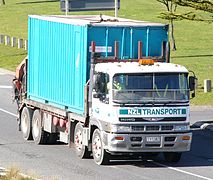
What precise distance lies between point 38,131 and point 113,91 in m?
4.83

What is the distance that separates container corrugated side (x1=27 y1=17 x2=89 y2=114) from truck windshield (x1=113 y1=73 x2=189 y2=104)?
4.47 feet

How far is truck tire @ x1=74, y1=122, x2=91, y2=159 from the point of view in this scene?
21.4 m

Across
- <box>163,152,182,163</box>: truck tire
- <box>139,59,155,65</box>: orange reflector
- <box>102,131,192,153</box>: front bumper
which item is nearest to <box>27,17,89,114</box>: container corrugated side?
<box>139,59,155,65</box>: orange reflector

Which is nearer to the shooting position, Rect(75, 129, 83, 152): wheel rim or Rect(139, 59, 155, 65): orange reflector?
Rect(139, 59, 155, 65): orange reflector

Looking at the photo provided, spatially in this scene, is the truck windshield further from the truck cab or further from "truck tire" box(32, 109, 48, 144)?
"truck tire" box(32, 109, 48, 144)

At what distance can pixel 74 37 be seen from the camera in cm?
2192

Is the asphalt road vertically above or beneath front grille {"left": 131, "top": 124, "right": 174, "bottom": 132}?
beneath

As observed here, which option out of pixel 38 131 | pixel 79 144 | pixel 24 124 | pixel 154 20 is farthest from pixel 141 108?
pixel 154 20

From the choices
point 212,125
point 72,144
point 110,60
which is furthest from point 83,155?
point 212,125

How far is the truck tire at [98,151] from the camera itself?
20.5 meters

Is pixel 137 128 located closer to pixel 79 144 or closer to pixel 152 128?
pixel 152 128

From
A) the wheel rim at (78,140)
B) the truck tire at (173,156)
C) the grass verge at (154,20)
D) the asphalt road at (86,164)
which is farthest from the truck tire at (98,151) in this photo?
the grass verge at (154,20)

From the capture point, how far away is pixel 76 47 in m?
21.7

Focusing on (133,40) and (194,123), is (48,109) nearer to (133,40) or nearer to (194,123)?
(133,40)
